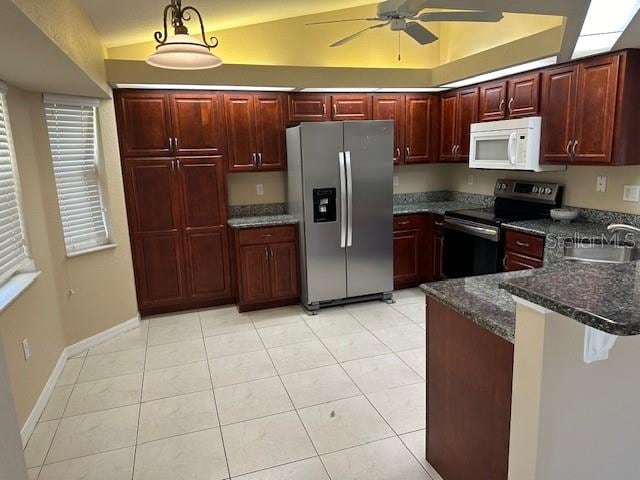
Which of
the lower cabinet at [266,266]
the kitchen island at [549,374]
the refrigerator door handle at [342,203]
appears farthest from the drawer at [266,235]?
the kitchen island at [549,374]

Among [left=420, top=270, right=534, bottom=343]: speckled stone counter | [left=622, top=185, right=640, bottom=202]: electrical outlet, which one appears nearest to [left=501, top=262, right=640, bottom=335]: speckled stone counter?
[left=420, top=270, right=534, bottom=343]: speckled stone counter

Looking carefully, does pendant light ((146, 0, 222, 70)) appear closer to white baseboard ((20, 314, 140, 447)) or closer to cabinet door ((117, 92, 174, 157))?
cabinet door ((117, 92, 174, 157))

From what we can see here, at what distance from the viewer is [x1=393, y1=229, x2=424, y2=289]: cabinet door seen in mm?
4703

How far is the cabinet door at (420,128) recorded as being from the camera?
15.7ft

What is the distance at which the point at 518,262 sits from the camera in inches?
140

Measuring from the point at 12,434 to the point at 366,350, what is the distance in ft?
8.06

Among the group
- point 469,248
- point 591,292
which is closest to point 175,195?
point 469,248

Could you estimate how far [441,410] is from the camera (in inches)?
79.9

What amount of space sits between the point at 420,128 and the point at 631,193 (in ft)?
7.04

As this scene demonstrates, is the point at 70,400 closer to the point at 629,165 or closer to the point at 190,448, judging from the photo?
the point at 190,448

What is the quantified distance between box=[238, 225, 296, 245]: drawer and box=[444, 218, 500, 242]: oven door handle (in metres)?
1.53

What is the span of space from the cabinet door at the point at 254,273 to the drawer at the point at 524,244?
7.03 ft

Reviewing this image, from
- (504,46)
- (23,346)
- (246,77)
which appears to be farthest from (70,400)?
(504,46)

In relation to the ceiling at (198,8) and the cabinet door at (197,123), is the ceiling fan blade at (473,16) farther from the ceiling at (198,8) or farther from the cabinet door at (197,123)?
the cabinet door at (197,123)
